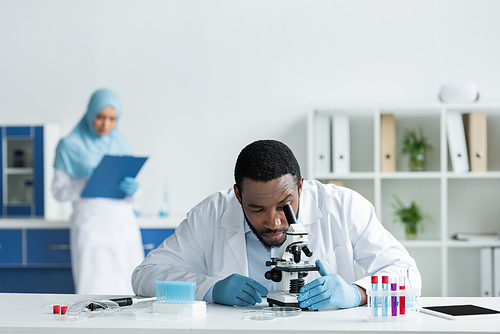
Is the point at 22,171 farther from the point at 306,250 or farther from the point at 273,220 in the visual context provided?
the point at 306,250

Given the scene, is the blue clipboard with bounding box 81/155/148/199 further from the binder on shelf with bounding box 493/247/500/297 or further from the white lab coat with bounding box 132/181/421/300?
the binder on shelf with bounding box 493/247/500/297

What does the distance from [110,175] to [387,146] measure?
161 cm

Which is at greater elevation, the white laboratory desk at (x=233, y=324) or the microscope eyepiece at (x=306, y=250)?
the microscope eyepiece at (x=306, y=250)

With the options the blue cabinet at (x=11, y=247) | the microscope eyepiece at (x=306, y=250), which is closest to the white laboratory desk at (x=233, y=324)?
the microscope eyepiece at (x=306, y=250)

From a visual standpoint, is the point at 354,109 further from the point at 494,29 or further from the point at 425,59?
the point at 494,29

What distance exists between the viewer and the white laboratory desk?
1.18m

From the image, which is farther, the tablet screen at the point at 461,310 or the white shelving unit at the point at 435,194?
the white shelving unit at the point at 435,194

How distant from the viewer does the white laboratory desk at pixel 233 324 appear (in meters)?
1.18

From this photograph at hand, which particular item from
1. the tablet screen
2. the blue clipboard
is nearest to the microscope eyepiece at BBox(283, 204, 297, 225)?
the tablet screen

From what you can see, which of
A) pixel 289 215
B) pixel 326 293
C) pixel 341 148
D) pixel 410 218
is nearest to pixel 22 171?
pixel 341 148

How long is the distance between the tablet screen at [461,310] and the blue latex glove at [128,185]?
206 centimetres

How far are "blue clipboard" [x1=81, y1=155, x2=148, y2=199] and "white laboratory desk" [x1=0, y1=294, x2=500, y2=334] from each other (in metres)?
1.61

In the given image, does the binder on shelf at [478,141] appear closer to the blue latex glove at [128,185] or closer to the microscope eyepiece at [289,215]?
the blue latex glove at [128,185]

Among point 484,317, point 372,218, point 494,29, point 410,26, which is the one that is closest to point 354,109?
point 410,26
